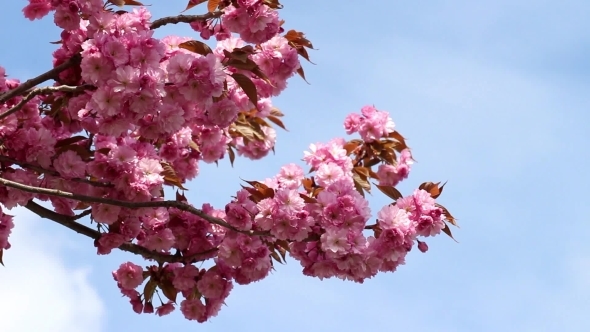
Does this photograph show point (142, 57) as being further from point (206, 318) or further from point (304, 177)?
point (206, 318)

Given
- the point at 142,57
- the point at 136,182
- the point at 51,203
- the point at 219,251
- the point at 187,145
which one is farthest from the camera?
the point at 187,145

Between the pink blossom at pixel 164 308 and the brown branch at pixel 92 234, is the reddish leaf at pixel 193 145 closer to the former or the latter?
the brown branch at pixel 92 234

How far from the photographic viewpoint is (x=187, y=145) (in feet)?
15.7

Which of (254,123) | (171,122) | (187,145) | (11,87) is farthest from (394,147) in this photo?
(11,87)

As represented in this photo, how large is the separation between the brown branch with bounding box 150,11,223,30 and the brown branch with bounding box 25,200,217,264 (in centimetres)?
107

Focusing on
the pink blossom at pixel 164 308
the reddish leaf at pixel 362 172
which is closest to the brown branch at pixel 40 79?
the pink blossom at pixel 164 308

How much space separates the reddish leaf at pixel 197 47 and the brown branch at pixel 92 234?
106 centimetres

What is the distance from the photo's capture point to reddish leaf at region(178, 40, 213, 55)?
12.2ft

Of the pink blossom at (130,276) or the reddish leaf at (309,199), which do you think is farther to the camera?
the pink blossom at (130,276)

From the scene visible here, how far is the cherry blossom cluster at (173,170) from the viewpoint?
3.52 meters

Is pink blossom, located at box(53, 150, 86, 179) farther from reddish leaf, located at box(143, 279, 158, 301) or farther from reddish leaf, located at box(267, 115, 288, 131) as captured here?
reddish leaf, located at box(267, 115, 288, 131)

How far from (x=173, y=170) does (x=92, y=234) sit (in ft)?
1.82

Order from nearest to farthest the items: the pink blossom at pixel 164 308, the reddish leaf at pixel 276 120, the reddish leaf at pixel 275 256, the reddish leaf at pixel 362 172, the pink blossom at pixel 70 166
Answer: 1. the pink blossom at pixel 70 166
2. the reddish leaf at pixel 275 256
3. the pink blossom at pixel 164 308
4. the reddish leaf at pixel 362 172
5. the reddish leaf at pixel 276 120

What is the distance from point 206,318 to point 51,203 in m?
1.04
